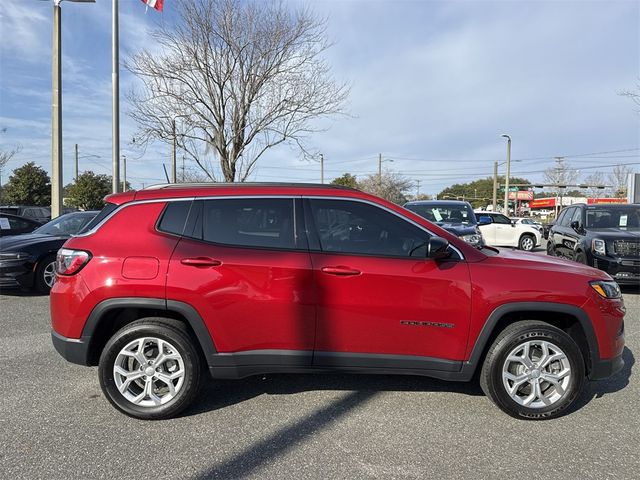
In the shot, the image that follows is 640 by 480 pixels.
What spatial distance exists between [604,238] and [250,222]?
7281 millimetres

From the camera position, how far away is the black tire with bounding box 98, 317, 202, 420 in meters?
3.47

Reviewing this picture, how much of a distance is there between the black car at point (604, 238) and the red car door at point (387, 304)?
601 cm

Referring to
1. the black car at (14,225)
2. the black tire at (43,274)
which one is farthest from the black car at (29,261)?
the black car at (14,225)

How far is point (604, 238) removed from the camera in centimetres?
823

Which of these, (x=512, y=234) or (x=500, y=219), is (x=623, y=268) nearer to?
(x=512, y=234)

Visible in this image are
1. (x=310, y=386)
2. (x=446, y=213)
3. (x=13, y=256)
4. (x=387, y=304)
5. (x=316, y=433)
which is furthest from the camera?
(x=446, y=213)

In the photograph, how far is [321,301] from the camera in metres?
3.44

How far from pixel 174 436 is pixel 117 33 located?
528 inches

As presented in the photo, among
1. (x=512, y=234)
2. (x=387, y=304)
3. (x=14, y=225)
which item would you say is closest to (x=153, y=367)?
(x=387, y=304)

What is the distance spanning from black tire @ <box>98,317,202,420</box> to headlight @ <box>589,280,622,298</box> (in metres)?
3.13

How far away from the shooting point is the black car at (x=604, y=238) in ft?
26.3

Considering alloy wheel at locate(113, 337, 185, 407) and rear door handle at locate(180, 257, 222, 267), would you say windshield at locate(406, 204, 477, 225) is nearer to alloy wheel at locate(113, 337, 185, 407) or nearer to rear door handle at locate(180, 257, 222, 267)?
rear door handle at locate(180, 257, 222, 267)

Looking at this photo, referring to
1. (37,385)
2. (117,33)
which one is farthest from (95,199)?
(37,385)

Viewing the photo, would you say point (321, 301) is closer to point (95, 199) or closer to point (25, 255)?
point (25, 255)
